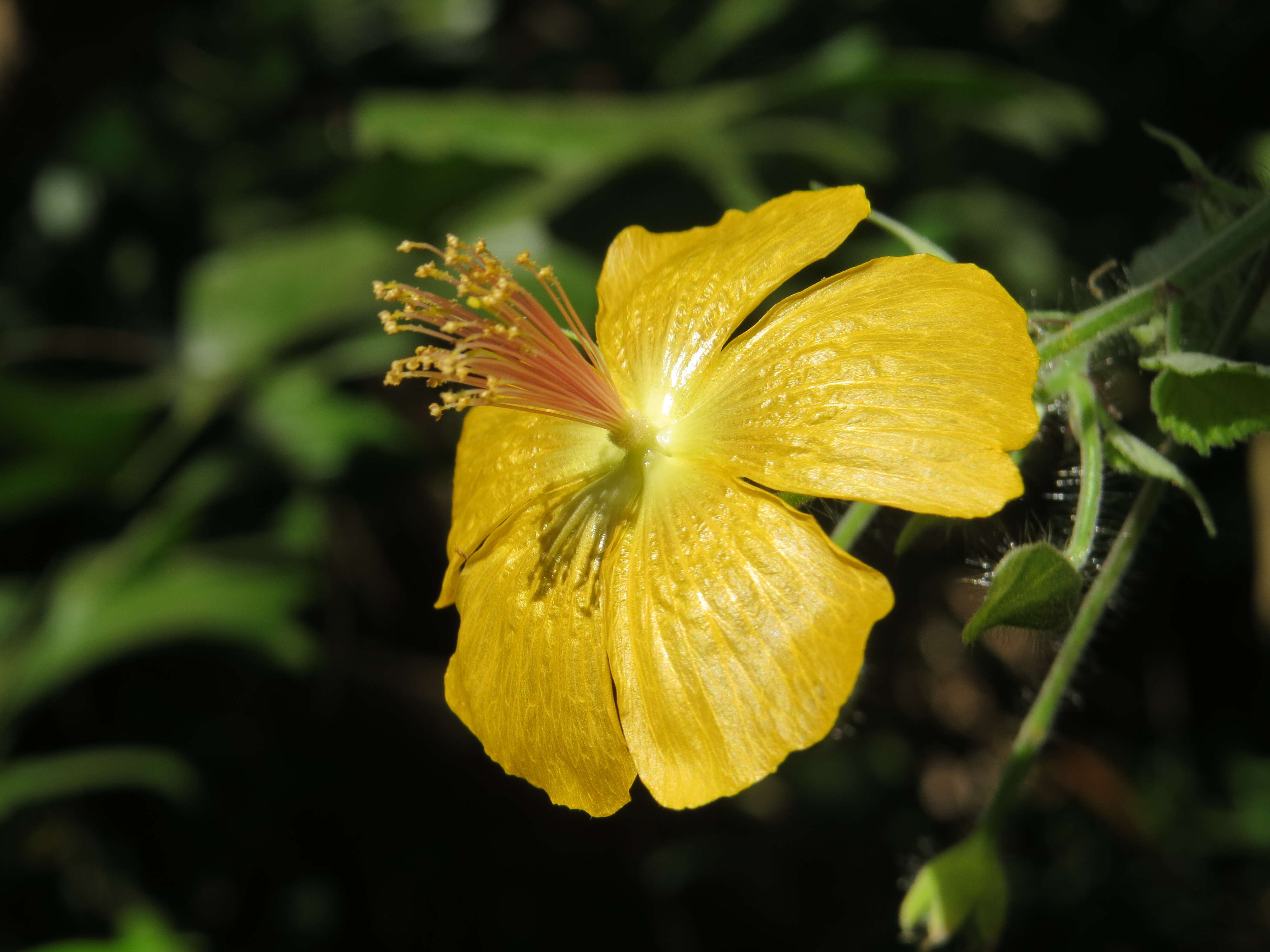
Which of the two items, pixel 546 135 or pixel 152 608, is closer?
pixel 546 135

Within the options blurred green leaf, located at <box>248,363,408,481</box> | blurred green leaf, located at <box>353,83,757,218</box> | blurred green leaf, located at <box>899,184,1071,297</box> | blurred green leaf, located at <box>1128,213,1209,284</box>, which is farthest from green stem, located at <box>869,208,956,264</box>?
blurred green leaf, located at <box>248,363,408,481</box>

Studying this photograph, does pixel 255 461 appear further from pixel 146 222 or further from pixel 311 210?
pixel 146 222

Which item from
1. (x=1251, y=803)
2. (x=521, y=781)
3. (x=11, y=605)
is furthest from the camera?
(x=521, y=781)

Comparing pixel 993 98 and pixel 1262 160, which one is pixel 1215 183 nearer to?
pixel 1262 160

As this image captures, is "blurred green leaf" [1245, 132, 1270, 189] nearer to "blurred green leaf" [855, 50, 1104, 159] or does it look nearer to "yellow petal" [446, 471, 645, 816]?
"blurred green leaf" [855, 50, 1104, 159]

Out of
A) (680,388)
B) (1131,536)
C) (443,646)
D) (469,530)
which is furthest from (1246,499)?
(443,646)

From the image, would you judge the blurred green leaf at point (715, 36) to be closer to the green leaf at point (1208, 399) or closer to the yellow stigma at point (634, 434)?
the yellow stigma at point (634, 434)

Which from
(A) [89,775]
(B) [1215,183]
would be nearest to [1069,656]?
(B) [1215,183]
